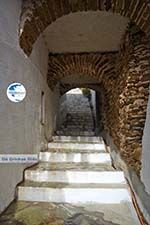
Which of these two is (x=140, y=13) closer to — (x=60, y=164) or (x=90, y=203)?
(x=90, y=203)

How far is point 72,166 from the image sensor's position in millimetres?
3088

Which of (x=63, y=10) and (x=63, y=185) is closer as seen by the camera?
(x=63, y=10)

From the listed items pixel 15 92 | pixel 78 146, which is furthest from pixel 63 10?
pixel 78 146

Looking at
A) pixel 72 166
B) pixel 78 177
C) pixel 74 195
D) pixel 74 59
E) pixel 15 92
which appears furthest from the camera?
pixel 74 59

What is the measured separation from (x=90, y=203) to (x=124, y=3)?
185 cm

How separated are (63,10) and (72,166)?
1827 millimetres

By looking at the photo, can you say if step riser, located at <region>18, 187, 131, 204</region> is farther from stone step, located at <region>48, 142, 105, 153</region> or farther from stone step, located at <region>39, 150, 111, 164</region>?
stone step, located at <region>48, 142, 105, 153</region>

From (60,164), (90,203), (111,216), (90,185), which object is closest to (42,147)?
(60,164)

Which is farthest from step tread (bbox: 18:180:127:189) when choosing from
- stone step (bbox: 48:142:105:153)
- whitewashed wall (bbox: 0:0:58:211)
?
stone step (bbox: 48:142:105:153)

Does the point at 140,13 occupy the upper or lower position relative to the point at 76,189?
upper

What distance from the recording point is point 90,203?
2285 millimetres

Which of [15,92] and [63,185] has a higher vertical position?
[15,92]

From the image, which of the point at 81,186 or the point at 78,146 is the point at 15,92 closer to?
the point at 81,186

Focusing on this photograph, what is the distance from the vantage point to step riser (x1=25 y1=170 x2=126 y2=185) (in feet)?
8.83
